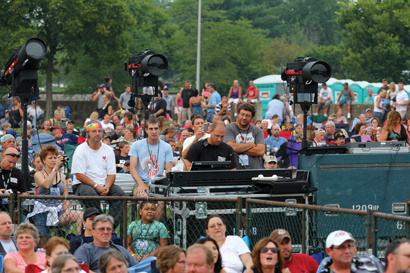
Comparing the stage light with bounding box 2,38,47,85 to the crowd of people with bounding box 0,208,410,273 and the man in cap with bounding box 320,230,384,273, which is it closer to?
the crowd of people with bounding box 0,208,410,273

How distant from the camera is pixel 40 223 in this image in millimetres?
8039

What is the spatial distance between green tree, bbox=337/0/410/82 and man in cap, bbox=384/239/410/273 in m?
44.3

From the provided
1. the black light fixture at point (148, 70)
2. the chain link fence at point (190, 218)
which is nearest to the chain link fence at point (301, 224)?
the chain link fence at point (190, 218)

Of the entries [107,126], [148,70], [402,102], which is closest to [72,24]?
[402,102]

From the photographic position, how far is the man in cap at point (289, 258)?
20.7 ft

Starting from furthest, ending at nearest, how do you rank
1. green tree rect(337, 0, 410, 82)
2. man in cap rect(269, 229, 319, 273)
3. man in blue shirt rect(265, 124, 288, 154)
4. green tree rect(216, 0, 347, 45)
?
green tree rect(216, 0, 347, 45)
green tree rect(337, 0, 410, 82)
man in blue shirt rect(265, 124, 288, 154)
man in cap rect(269, 229, 319, 273)

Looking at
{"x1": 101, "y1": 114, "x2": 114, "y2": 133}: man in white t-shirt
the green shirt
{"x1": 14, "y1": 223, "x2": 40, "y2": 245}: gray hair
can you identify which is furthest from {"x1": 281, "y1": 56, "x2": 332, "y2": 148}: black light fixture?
{"x1": 101, "y1": 114, "x2": 114, "y2": 133}: man in white t-shirt

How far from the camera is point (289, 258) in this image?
6.36m

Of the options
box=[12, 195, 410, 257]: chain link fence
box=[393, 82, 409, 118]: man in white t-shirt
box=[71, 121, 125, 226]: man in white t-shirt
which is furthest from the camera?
box=[393, 82, 409, 118]: man in white t-shirt

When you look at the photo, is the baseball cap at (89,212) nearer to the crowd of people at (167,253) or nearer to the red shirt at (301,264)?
the crowd of people at (167,253)

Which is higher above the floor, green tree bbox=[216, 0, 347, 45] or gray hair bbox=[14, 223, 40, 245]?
green tree bbox=[216, 0, 347, 45]

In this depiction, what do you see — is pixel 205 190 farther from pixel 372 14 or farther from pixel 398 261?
pixel 372 14

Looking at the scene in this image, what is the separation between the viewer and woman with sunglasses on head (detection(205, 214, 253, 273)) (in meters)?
6.68

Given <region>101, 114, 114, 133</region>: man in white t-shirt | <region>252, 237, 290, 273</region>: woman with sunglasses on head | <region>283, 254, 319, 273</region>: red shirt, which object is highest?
<region>101, 114, 114, 133</region>: man in white t-shirt
